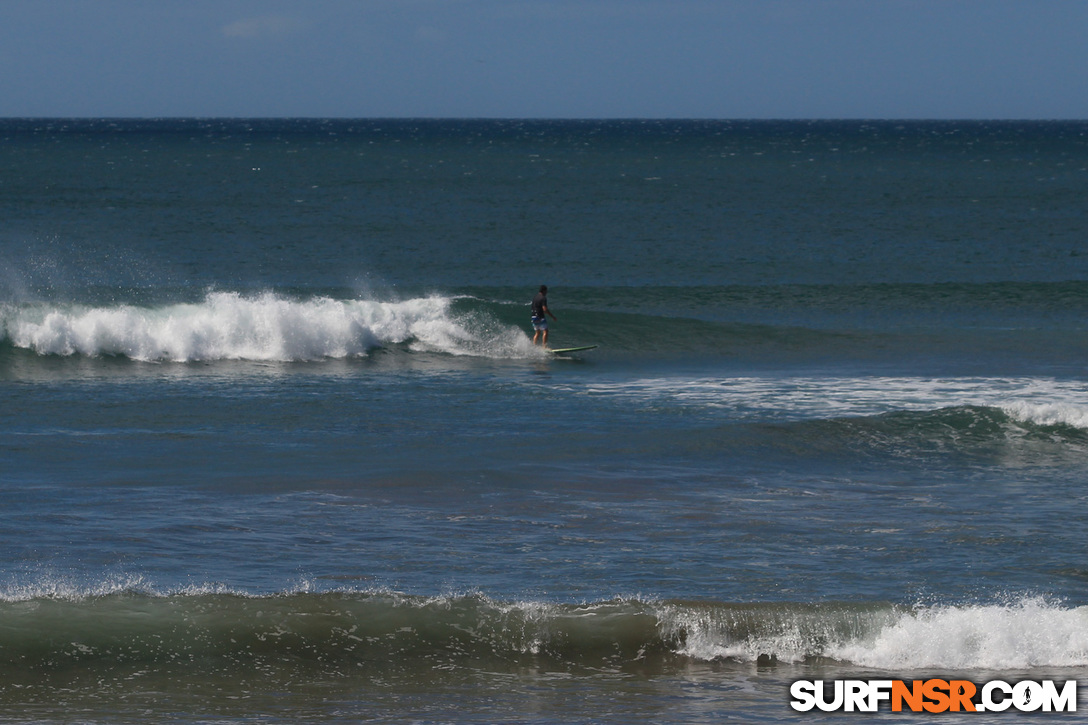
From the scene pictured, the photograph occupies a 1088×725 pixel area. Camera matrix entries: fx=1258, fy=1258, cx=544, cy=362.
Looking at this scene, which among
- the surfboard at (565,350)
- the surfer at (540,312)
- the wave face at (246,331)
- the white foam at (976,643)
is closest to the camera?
the white foam at (976,643)

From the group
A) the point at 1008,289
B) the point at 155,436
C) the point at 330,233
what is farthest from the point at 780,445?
the point at 330,233

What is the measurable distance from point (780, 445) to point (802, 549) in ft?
16.8

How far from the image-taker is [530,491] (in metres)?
14.4

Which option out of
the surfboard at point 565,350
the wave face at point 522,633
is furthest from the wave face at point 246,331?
the wave face at point 522,633

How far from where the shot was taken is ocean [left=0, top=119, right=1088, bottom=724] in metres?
9.56

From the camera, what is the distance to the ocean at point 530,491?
9.56 m

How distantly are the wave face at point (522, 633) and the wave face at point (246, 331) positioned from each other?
1575cm

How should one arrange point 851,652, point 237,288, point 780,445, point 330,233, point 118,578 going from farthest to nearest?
point 330,233, point 237,288, point 780,445, point 118,578, point 851,652

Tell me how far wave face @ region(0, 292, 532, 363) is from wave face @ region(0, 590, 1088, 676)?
620 inches

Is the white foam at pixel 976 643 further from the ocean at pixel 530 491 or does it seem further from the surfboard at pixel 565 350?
the surfboard at pixel 565 350

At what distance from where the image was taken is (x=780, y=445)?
17.0 meters

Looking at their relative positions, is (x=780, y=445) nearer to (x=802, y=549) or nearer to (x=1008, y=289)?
(x=802, y=549)

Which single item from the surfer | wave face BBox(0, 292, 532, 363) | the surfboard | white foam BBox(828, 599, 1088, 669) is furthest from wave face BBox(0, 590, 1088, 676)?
the surfboard

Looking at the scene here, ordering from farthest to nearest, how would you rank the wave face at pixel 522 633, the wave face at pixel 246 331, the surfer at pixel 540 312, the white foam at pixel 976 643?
the surfer at pixel 540 312, the wave face at pixel 246 331, the wave face at pixel 522 633, the white foam at pixel 976 643
